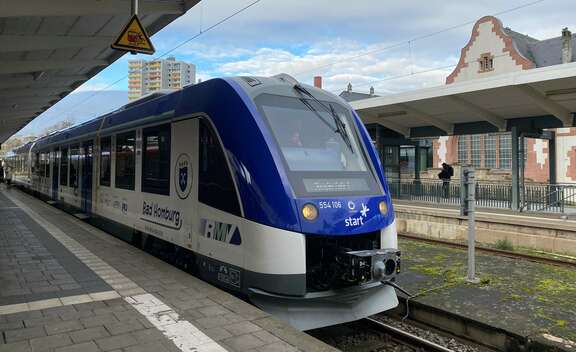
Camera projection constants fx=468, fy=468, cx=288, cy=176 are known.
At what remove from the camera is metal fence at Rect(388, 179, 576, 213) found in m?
12.2

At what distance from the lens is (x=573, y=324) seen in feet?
16.6

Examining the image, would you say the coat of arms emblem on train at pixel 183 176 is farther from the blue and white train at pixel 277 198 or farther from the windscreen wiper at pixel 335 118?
the windscreen wiper at pixel 335 118

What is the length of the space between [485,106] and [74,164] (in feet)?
39.1

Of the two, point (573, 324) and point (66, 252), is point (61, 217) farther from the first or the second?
point (573, 324)

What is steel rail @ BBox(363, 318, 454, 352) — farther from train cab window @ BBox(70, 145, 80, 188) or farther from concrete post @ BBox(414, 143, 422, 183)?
concrete post @ BBox(414, 143, 422, 183)

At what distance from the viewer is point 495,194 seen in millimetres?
13992

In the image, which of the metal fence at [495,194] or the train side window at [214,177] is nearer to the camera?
the train side window at [214,177]

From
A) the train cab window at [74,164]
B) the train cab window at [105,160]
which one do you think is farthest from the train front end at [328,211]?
the train cab window at [74,164]

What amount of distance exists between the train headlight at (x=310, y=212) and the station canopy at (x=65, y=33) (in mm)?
6659

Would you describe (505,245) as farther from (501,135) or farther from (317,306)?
(501,135)

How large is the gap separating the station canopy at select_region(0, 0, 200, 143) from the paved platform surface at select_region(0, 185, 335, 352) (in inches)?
186

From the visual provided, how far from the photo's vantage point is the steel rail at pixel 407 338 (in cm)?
476

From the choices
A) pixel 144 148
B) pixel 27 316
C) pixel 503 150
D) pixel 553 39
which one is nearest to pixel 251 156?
pixel 27 316

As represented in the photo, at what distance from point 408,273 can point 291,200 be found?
11.7 ft
